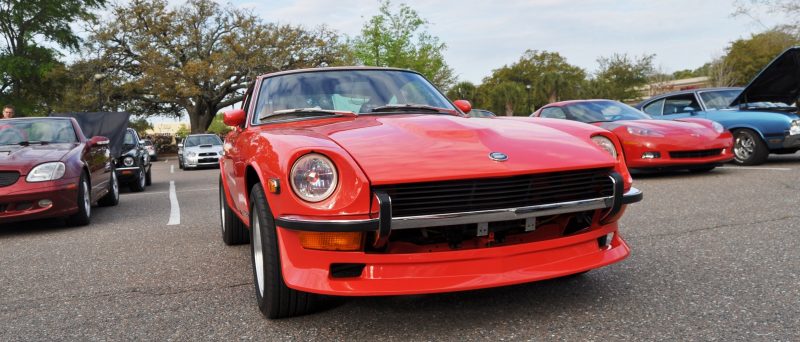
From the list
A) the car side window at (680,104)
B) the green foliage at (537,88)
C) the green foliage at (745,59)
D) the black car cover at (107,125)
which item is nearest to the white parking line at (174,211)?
the black car cover at (107,125)

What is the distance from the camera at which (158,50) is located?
35.8 meters

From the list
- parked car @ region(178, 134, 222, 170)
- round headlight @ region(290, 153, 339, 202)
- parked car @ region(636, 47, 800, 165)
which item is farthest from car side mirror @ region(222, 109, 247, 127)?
parked car @ region(178, 134, 222, 170)

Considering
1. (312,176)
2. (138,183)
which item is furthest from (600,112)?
(138,183)

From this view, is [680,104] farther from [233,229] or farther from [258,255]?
[258,255]

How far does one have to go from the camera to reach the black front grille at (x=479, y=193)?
2.51 metres

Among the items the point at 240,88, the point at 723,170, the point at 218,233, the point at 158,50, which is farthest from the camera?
the point at 240,88

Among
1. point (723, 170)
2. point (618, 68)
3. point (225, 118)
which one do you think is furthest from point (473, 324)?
point (618, 68)

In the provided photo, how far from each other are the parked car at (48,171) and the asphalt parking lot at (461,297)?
0.74 metres

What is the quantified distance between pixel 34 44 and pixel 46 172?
106 feet

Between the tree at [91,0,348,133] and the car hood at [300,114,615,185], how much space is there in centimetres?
3317

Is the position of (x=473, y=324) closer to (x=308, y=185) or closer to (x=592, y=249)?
(x=592, y=249)

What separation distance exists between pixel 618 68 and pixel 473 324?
6772 cm

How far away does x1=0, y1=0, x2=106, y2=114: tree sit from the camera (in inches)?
1237

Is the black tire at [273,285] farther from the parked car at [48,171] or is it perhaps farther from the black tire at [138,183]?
the black tire at [138,183]
